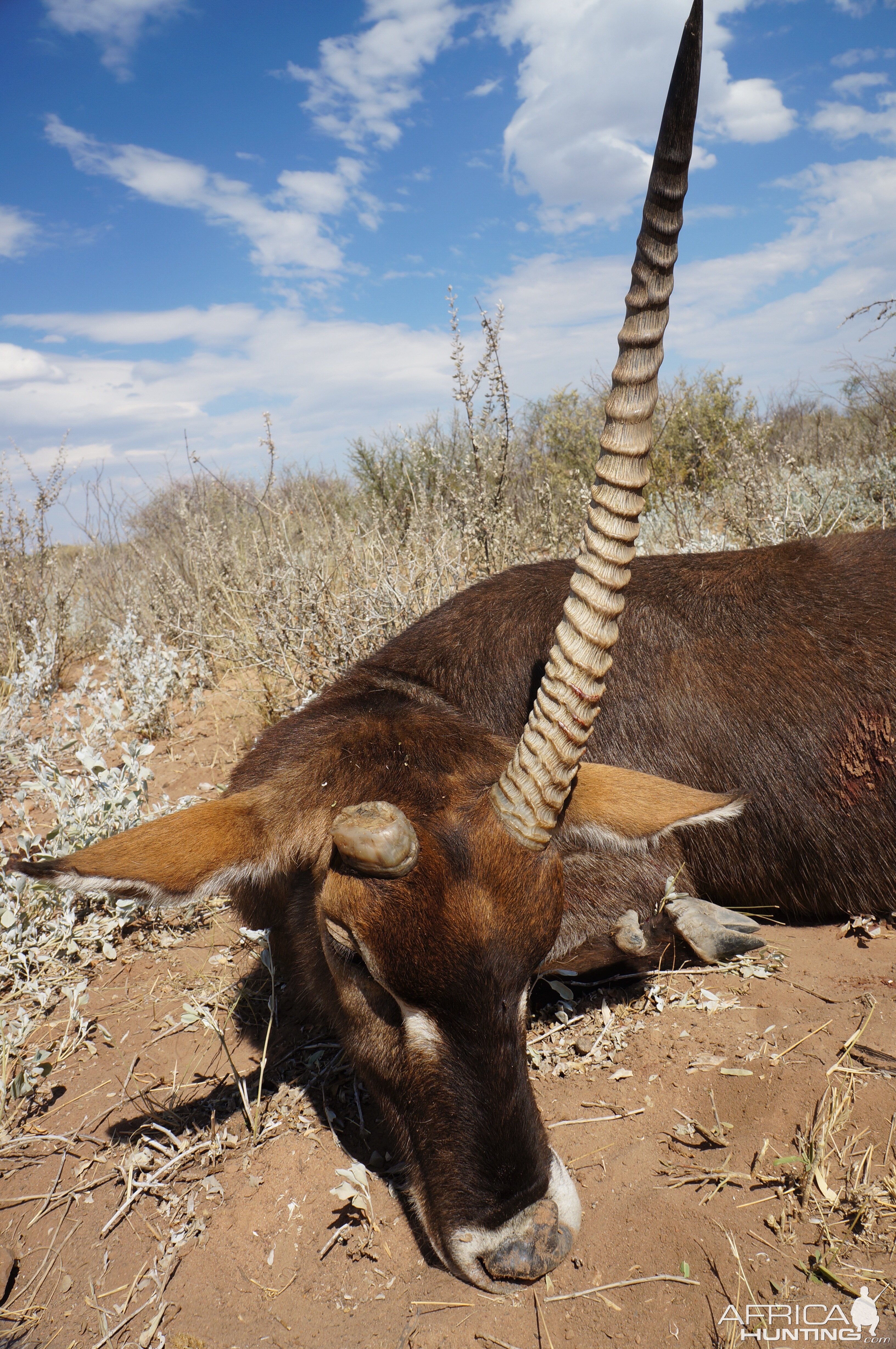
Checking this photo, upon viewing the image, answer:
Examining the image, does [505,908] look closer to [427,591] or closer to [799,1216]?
[799,1216]

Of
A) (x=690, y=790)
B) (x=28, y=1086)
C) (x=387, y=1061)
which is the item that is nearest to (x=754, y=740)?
(x=690, y=790)

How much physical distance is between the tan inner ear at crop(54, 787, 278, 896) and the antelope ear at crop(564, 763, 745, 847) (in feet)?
3.28

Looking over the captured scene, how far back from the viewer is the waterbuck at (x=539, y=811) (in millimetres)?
2068

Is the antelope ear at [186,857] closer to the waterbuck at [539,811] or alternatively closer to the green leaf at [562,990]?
the waterbuck at [539,811]

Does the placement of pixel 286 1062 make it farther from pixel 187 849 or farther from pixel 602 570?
pixel 602 570

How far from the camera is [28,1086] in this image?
3104mm

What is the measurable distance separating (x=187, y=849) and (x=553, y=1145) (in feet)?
5.26

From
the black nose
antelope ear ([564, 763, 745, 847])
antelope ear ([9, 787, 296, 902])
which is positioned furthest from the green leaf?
antelope ear ([9, 787, 296, 902])

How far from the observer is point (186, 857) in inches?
91.8

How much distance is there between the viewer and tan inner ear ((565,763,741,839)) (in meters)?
2.47

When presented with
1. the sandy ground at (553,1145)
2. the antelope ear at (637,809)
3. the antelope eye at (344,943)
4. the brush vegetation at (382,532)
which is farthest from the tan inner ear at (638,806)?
the brush vegetation at (382,532)

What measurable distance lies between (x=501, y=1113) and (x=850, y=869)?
7.39ft

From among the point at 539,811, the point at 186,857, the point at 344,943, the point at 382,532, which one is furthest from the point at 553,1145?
the point at 382,532

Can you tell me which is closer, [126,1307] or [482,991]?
[482,991]
